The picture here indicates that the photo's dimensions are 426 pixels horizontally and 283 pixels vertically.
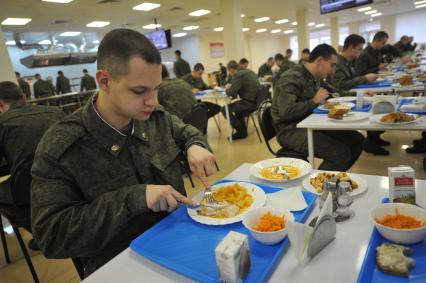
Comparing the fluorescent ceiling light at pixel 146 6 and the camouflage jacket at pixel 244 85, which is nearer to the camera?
the camouflage jacket at pixel 244 85

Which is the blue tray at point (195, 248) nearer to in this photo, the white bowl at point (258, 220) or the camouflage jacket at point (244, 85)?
the white bowl at point (258, 220)

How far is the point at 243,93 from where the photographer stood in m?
4.73

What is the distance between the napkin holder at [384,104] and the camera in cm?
207

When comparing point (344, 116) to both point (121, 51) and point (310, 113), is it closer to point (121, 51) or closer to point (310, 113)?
point (310, 113)

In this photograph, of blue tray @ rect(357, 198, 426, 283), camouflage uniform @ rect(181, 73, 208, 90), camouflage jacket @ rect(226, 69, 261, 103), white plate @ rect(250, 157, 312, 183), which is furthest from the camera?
camouflage uniform @ rect(181, 73, 208, 90)

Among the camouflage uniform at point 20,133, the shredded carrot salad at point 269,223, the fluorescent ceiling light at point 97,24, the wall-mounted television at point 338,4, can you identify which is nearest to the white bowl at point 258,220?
the shredded carrot salad at point 269,223

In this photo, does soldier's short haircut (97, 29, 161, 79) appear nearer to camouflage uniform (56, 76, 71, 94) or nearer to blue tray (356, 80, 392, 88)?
blue tray (356, 80, 392, 88)

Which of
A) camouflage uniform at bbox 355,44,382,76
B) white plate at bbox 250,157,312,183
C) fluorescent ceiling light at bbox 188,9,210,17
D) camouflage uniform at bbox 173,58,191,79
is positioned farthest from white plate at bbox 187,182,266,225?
fluorescent ceiling light at bbox 188,9,210,17

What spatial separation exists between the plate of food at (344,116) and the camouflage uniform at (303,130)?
22 centimetres

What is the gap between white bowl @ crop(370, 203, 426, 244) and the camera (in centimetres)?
70

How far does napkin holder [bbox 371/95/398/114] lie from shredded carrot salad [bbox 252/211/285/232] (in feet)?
5.48

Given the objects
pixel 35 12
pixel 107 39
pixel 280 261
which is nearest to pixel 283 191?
pixel 280 261

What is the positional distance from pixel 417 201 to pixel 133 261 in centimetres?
90

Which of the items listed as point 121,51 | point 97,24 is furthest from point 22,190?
point 97,24
